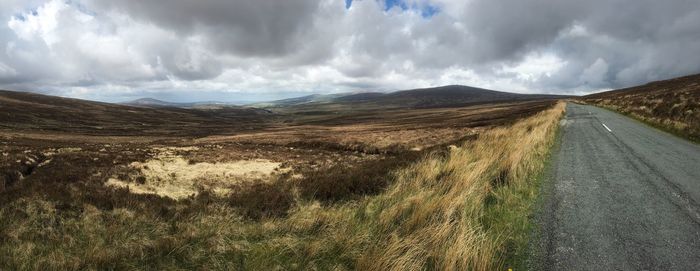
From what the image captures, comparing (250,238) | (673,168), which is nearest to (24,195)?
(250,238)

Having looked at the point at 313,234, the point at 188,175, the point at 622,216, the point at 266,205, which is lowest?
the point at 188,175

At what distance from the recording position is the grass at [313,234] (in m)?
4.69

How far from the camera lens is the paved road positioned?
4461 mm

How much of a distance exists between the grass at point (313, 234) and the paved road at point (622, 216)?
0.53 metres

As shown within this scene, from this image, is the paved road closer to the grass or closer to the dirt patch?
the grass

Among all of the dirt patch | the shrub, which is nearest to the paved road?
the shrub

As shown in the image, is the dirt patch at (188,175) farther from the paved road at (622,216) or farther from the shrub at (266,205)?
the paved road at (622,216)

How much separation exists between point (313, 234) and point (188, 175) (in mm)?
14327

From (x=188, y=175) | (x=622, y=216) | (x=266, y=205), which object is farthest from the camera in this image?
(x=188, y=175)

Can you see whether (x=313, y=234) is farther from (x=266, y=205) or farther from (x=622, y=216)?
(x=622, y=216)

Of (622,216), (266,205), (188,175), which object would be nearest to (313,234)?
(266,205)

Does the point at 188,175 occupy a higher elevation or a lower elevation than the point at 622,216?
lower

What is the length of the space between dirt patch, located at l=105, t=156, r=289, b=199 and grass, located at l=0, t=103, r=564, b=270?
192 inches

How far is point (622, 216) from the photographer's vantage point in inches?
233
